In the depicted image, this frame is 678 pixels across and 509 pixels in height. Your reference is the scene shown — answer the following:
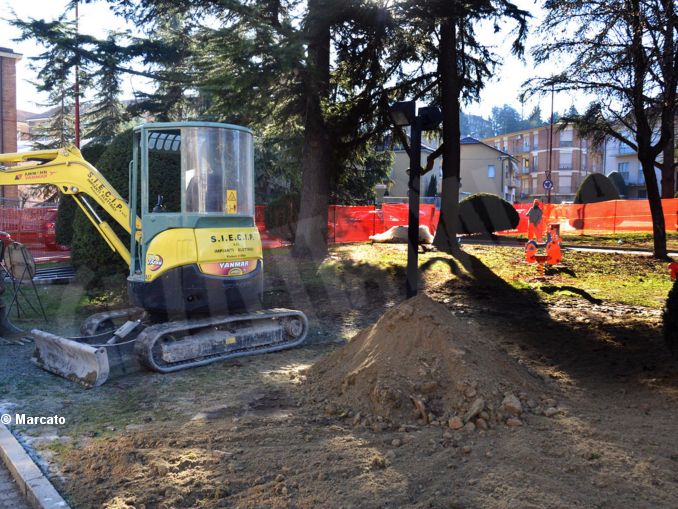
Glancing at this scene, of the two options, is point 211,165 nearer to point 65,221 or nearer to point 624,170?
point 65,221

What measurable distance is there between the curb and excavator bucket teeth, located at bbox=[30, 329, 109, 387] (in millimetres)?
1508

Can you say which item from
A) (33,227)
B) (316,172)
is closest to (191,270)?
(316,172)

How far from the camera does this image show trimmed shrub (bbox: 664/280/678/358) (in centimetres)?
597

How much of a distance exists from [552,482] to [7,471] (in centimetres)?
377

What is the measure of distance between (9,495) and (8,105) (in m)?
→ 38.7

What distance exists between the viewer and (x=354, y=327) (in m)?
9.65

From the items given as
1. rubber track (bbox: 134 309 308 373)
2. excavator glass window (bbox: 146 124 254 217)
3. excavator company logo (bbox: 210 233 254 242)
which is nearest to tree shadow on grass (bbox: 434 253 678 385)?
rubber track (bbox: 134 309 308 373)

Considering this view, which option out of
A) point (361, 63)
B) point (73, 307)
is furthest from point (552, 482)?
point (361, 63)

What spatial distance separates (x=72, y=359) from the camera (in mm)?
7016

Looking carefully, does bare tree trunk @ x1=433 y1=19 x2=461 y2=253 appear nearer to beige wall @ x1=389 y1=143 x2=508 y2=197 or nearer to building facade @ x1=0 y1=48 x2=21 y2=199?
building facade @ x1=0 y1=48 x2=21 y2=199

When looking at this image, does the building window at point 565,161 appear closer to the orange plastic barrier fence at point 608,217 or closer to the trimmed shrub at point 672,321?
the orange plastic barrier fence at point 608,217

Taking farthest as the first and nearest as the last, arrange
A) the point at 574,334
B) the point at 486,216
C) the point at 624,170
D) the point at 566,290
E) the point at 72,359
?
the point at 624,170 < the point at 486,216 < the point at 566,290 < the point at 574,334 < the point at 72,359

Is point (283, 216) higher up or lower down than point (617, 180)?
lower down

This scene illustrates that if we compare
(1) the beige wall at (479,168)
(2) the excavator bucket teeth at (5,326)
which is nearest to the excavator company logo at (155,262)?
(2) the excavator bucket teeth at (5,326)
